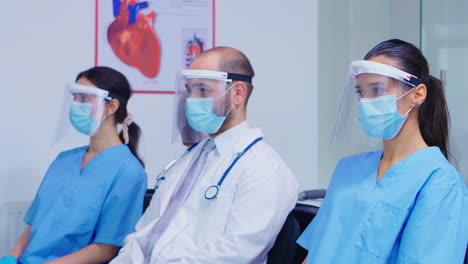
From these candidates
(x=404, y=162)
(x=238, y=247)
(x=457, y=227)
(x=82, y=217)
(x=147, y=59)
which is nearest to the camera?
(x=457, y=227)

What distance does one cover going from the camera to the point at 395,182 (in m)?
1.38

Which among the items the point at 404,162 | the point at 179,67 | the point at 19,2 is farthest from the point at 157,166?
the point at 404,162

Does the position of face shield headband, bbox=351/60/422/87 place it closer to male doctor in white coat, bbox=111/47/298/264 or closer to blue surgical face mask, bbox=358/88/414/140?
blue surgical face mask, bbox=358/88/414/140

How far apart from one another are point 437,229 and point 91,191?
4.12 ft

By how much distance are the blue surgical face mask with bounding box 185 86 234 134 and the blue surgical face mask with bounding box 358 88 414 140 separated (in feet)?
1.72

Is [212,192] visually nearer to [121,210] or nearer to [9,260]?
[121,210]

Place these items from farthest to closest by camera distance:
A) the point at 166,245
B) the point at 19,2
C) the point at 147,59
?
the point at 147,59 < the point at 19,2 < the point at 166,245

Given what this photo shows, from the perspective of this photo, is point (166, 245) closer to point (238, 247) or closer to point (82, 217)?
point (238, 247)

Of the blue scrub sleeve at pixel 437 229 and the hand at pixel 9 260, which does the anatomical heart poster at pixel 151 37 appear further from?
the blue scrub sleeve at pixel 437 229

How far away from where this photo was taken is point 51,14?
2.49 meters

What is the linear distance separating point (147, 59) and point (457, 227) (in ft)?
5.75

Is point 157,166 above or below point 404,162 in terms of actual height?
below

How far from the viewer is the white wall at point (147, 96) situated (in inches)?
96.5

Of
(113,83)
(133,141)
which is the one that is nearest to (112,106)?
(113,83)
